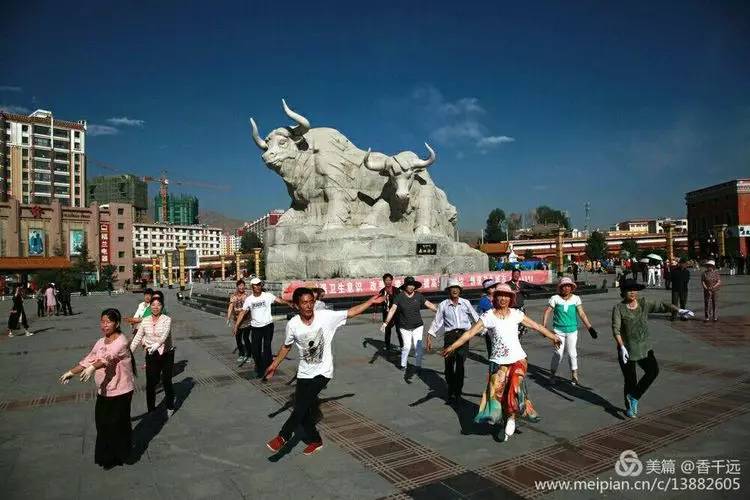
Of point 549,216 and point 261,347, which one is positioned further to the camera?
point 549,216

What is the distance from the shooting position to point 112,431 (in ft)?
12.8

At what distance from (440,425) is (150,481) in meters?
2.67

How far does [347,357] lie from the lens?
26.9 feet

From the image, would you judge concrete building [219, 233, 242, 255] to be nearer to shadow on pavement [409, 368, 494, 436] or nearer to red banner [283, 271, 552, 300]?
red banner [283, 271, 552, 300]

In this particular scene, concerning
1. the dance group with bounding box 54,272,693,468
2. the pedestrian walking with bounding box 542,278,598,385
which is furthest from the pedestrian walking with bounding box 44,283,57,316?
the pedestrian walking with bounding box 542,278,598,385

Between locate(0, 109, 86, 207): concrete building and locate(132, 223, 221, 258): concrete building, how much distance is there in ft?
69.9

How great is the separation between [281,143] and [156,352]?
1281 cm

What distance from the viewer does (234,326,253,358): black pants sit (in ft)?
25.8

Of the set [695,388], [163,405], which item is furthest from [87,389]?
[695,388]

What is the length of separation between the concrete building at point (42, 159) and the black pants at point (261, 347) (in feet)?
264

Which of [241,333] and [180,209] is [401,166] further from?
[180,209]

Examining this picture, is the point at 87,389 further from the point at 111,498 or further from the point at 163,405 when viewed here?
the point at 111,498

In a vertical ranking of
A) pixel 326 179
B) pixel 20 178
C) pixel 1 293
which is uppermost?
pixel 20 178

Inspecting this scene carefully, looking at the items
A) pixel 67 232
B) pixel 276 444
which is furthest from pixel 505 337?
pixel 67 232
